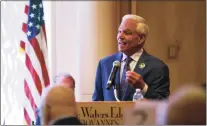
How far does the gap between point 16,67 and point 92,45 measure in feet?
3.19

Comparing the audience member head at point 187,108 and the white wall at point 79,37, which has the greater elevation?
the audience member head at point 187,108

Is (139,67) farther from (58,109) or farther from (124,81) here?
(58,109)

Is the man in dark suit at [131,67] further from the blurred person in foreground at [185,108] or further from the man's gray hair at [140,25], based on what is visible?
the blurred person in foreground at [185,108]

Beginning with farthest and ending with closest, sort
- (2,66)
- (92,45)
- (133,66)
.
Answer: (92,45) < (2,66) < (133,66)

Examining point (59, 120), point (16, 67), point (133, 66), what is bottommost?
point (16, 67)

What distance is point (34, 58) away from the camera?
3.94 metres

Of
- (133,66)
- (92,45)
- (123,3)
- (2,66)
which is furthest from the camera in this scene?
(123,3)

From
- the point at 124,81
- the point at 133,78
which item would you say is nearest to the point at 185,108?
the point at 133,78

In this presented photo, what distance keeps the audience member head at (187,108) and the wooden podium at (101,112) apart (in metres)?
0.77

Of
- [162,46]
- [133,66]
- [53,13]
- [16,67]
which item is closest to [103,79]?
[133,66]

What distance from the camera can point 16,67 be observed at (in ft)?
13.2

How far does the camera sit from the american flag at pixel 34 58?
3871 millimetres

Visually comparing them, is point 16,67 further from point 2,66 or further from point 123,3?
point 123,3

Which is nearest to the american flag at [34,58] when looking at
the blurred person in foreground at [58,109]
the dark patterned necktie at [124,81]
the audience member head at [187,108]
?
the dark patterned necktie at [124,81]
